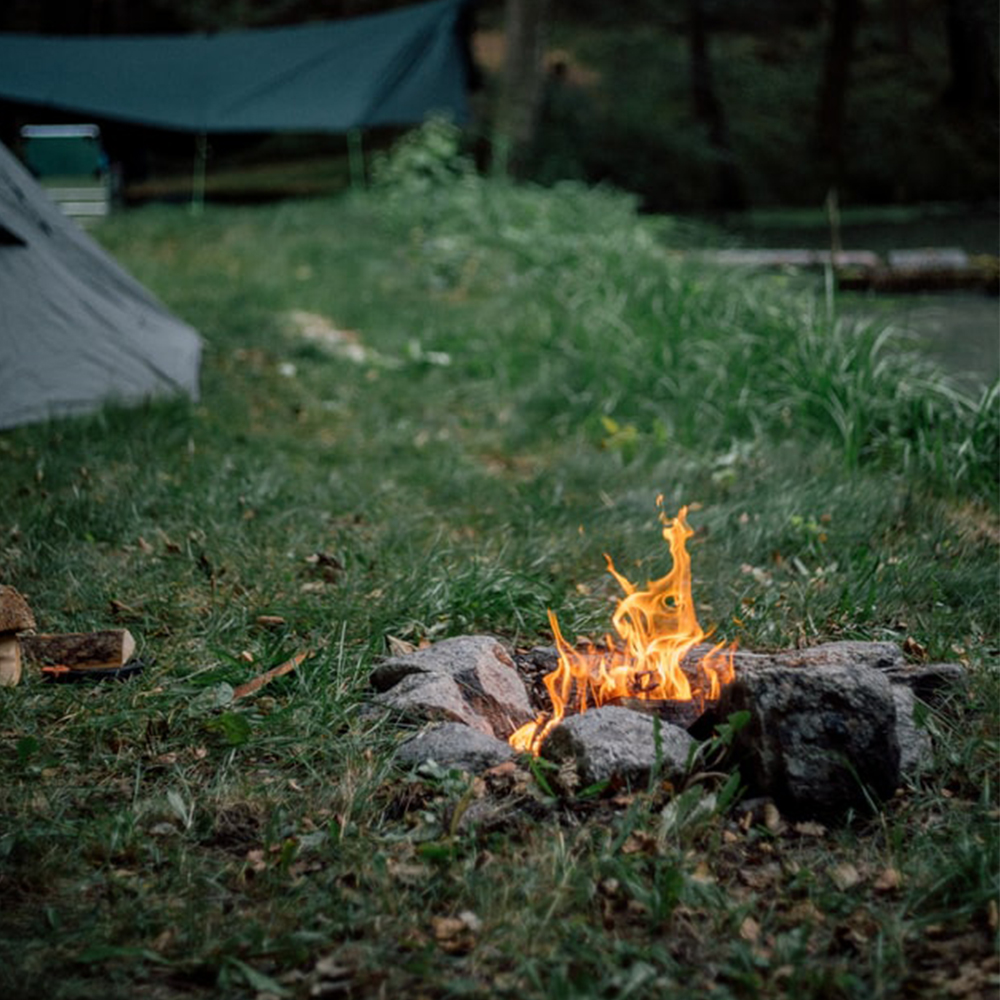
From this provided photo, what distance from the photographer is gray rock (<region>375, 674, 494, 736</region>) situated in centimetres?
265

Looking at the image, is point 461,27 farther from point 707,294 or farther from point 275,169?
point 707,294

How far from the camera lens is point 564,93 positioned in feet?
62.5

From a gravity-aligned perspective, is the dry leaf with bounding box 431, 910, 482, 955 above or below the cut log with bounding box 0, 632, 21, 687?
below

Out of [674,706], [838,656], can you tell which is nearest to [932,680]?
[838,656]

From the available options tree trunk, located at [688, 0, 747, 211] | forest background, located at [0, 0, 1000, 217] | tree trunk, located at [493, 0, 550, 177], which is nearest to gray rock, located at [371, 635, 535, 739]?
forest background, located at [0, 0, 1000, 217]

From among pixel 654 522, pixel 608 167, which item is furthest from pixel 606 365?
pixel 608 167

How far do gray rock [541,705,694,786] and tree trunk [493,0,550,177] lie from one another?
11642mm

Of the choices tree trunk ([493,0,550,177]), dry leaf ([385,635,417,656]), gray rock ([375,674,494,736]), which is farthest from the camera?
tree trunk ([493,0,550,177])

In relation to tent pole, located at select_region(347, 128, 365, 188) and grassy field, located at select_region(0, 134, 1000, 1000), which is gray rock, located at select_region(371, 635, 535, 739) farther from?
tent pole, located at select_region(347, 128, 365, 188)

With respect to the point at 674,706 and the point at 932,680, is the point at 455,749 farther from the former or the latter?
the point at 932,680

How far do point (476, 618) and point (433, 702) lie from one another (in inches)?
25.2

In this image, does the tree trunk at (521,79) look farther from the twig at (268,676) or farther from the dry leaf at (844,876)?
the dry leaf at (844,876)

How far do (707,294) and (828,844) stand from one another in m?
4.38

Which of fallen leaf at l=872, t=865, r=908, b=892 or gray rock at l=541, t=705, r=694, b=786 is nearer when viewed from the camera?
fallen leaf at l=872, t=865, r=908, b=892
